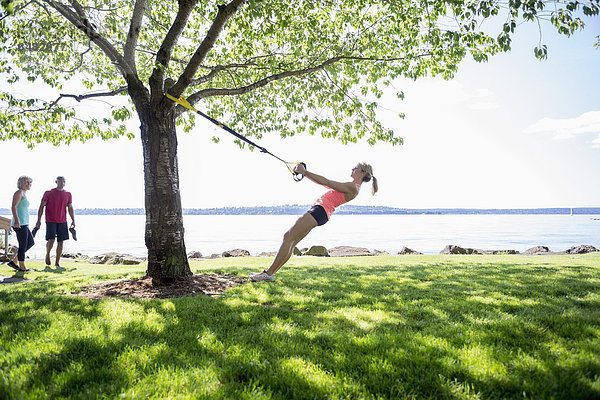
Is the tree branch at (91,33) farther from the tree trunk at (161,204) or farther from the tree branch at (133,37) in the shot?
the tree trunk at (161,204)

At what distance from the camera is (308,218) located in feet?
19.3

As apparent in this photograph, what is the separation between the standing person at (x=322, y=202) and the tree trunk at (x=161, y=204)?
186cm

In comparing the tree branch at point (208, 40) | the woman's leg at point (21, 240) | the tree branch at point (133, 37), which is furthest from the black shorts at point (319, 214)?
the woman's leg at point (21, 240)

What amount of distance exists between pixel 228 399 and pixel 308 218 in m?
3.66

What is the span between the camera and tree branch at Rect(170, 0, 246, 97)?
21.6ft

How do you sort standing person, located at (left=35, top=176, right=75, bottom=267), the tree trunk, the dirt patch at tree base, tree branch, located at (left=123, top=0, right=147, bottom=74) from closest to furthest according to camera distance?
the dirt patch at tree base
the tree trunk
tree branch, located at (left=123, top=0, right=147, bottom=74)
standing person, located at (left=35, top=176, right=75, bottom=267)

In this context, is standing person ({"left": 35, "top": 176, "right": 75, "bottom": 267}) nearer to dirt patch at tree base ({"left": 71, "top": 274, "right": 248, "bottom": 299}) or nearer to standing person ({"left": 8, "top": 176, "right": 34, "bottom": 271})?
standing person ({"left": 8, "top": 176, "right": 34, "bottom": 271})

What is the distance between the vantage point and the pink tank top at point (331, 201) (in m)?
6.06

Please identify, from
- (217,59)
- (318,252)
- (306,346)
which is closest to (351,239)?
(318,252)

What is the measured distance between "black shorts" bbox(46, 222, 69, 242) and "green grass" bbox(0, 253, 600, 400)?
549cm

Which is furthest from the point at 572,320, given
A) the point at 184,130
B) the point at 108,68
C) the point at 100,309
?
the point at 108,68

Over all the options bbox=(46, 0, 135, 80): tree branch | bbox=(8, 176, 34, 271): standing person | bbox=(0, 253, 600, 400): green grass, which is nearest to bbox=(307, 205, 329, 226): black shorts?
bbox=(0, 253, 600, 400): green grass

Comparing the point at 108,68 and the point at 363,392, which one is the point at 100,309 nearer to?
the point at 363,392

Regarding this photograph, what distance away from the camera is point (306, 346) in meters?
3.36
